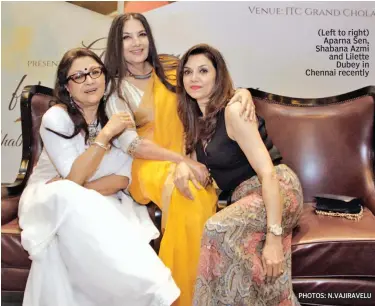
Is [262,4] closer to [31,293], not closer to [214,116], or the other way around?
[214,116]

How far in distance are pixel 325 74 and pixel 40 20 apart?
1.99 meters

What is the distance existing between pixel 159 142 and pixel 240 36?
112cm

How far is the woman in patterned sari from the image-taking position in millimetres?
1942

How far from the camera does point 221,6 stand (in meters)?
3.22

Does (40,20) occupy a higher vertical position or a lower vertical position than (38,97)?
higher

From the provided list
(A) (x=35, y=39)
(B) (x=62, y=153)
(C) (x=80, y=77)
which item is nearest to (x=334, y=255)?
(B) (x=62, y=153)

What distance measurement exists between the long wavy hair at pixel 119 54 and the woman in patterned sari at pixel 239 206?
351 mm

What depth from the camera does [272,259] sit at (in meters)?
1.94

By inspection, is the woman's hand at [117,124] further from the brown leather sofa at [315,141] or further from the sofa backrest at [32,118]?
the sofa backrest at [32,118]

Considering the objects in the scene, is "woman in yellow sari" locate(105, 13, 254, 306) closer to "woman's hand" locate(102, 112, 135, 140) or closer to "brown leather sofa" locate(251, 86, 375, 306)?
"woman's hand" locate(102, 112, 135, 140)

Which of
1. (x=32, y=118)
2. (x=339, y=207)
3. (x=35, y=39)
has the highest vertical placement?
(x=35, y=39)

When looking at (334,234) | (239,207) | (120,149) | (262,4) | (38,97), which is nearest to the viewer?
(239,207)

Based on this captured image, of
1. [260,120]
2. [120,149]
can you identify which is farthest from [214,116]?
[120,149]

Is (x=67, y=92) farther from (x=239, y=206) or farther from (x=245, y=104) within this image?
(x=239, y=206)
